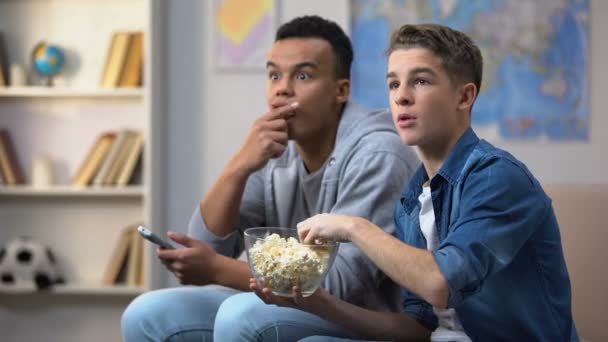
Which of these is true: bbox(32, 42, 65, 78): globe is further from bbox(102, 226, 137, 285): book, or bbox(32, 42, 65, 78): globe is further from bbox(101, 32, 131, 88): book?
bbox(102, 226, 137, 285): book

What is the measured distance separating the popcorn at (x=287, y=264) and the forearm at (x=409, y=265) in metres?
0.10

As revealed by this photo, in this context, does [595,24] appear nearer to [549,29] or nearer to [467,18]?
[549,29]

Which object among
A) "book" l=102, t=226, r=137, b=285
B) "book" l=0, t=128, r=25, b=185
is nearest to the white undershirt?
"book" l=102, t=226, r=137, b=285

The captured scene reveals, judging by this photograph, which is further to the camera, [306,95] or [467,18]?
[467,18]

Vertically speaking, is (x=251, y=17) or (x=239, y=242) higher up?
(x=251, y=17)

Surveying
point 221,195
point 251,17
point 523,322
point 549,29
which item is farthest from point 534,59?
point 523,322

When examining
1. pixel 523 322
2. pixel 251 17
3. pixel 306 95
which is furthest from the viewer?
pixel 251 17

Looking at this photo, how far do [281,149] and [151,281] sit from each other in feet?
5.03

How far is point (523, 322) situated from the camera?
4.27 feet

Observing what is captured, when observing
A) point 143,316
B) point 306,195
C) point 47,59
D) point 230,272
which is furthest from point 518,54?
point 143,316

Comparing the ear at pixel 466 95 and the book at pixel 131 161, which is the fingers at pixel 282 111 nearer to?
the ear at pixel 466 95

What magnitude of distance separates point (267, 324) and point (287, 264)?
0.77 feet

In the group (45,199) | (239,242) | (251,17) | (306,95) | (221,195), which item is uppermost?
(251,17)

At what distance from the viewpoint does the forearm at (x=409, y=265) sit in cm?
119
